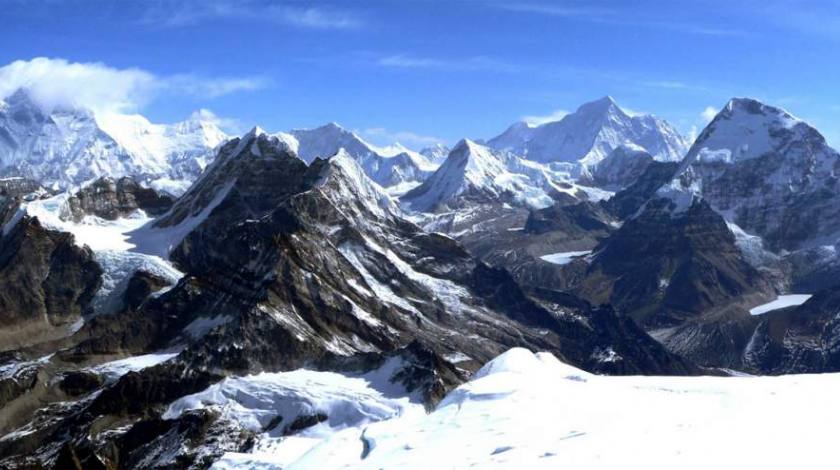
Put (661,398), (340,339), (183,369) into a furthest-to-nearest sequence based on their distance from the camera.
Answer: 1. (340,339)
2. (183,369)
3. (661,398)

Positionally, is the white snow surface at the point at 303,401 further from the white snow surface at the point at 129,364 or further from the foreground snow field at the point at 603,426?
the foreground snow field at the point at 603,426

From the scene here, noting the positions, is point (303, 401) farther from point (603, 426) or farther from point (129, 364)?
point (603, 426)

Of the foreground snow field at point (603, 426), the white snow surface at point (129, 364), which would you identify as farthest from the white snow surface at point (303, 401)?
the foreground snow field at point (603, 426)

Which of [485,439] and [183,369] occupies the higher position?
[485,439]

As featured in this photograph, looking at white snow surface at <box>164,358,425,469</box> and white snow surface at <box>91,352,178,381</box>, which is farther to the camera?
white snow surface at <box>91,352,178,381</box>

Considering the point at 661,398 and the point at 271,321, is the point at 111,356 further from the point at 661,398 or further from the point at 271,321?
the point at 661,398

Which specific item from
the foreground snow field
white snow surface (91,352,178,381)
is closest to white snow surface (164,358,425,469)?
white snow surface (91,352,178,381)

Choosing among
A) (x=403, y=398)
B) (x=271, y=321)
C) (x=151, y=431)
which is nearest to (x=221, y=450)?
(x=151, y=431)

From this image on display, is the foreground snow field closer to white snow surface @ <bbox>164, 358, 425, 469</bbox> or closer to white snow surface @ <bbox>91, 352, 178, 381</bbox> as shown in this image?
white snow surface @ <bbox>164, 358, 425, 469</bbox>
